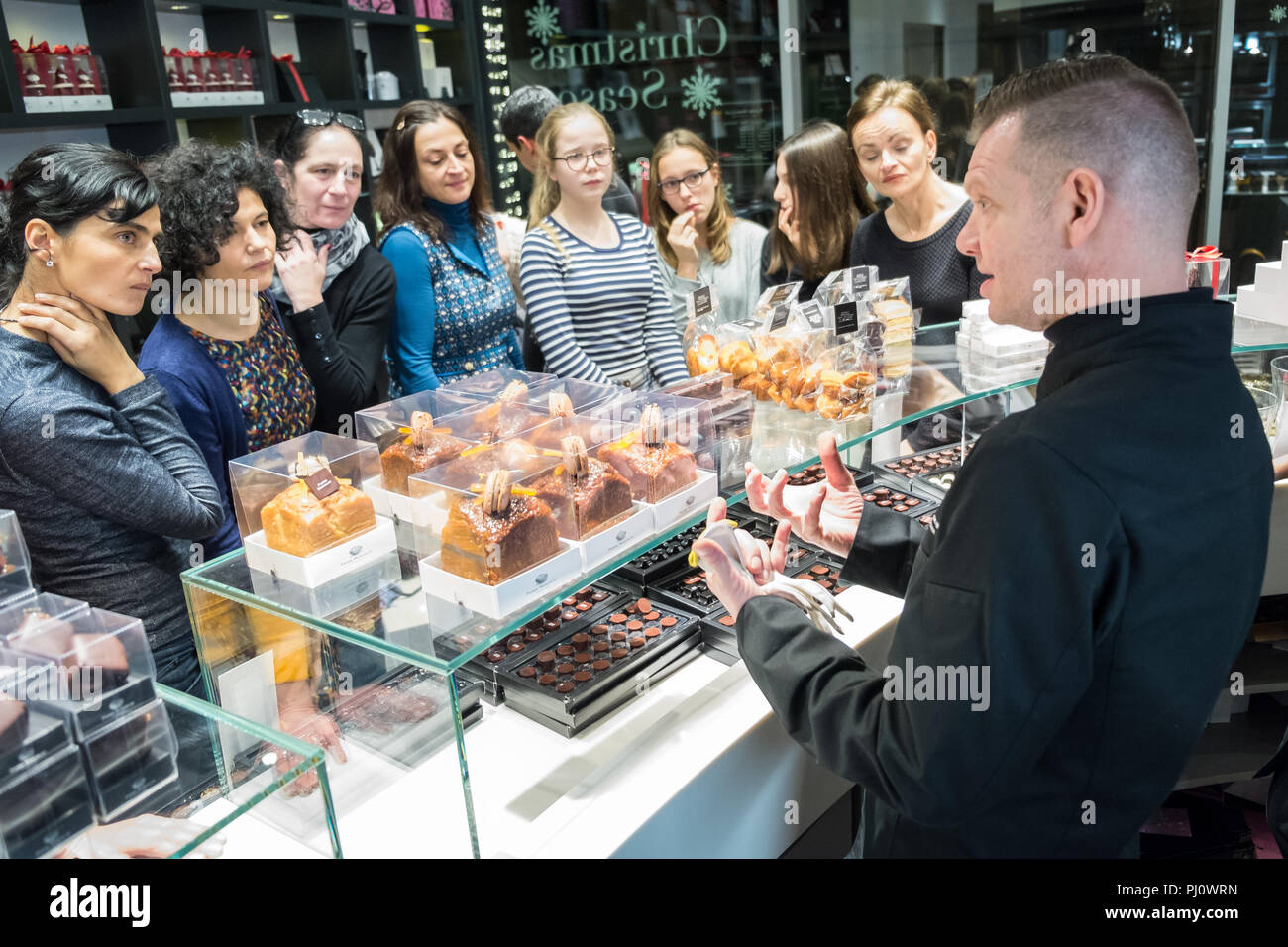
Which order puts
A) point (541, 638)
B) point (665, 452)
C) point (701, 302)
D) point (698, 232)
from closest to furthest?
point (665, 452) → point (541, 638) → point (701, 302) → point (698, 232)

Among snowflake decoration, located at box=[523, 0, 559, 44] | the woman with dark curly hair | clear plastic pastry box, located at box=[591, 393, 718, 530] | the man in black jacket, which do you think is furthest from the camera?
snowflake decoration, located at box=[523, 0, 559, 44]

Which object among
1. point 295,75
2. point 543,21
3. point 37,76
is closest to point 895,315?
point 37,76

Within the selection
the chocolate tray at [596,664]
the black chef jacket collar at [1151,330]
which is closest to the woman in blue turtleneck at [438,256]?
the chocolate tray at [596,664]

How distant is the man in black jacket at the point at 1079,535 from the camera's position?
1139 mm

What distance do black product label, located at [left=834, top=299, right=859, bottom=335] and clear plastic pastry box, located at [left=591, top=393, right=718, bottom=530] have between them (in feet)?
1.99

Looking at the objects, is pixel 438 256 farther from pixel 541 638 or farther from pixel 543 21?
pixel 543 21

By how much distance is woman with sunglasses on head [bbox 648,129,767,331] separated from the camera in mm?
4035

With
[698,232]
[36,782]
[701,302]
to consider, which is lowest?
[36,782]

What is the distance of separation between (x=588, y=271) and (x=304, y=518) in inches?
76.8

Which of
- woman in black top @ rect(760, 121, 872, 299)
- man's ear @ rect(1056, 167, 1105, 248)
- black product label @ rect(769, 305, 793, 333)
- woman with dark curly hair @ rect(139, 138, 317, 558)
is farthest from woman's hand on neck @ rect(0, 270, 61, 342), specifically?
woman in black top @ rect(760, 121, 872, 299)

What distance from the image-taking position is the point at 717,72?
23.0 ft

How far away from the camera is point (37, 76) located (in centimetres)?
407

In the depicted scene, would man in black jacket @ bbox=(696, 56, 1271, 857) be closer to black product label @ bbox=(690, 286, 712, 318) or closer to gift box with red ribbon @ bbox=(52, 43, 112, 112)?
black product label @ bbox=(690, 286, 712, 318)
